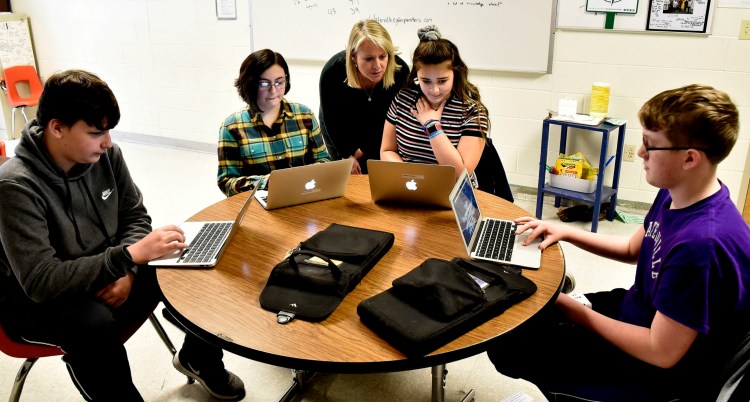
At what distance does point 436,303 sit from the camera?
130 centimetres

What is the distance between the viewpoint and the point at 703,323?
119 centimetres

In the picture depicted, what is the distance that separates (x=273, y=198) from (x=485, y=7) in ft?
7.74

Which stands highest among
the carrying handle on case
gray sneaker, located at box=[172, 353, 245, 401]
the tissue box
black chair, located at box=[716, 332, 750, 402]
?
the carrying handle on case

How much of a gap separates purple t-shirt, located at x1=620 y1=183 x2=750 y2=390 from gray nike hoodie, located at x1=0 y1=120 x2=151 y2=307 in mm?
1351

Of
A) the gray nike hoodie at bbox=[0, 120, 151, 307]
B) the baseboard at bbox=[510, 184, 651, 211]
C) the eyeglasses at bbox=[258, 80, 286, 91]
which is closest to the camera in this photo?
the gray nike hoodie at bbox=[0, 120, 151, 307]

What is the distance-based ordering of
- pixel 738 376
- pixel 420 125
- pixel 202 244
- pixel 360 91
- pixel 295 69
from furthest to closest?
1. pixel 295 69
2. pixel 360 91
3. pixel 420 125
4. pixel 202 244
5. pixel 738 376

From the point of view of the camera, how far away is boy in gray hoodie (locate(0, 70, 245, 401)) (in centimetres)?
155

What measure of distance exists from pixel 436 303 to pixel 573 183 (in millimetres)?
2592

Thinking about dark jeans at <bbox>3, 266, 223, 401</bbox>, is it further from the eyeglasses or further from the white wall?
the white wall

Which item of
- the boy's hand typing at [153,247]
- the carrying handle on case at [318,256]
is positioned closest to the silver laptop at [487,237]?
the carrying handle on case at [318,256]

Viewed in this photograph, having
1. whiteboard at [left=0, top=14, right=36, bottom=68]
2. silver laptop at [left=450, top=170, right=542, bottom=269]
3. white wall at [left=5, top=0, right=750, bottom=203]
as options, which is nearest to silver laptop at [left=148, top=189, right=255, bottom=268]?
silver laptop at [left=450, top=170, right=542, bottom=269]

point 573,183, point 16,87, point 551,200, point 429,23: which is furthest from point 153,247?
point 16,87

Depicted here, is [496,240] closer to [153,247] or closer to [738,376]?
[738,376]

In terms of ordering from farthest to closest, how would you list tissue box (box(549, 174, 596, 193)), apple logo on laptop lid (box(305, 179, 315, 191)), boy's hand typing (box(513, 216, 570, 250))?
tissue box (box(549, 174, 596, 193))
apple logo on laptop lid (box(305, 179, 315, 191))
boy's hand typing (box(513, 216, 570, 250))
